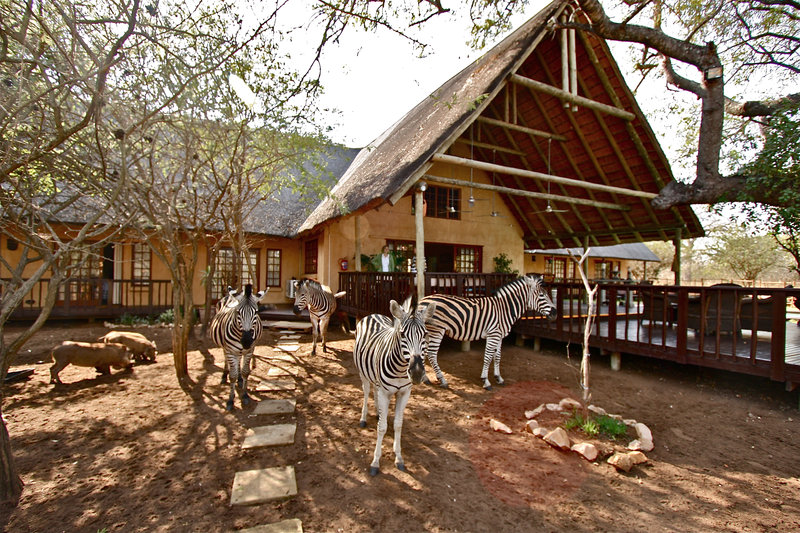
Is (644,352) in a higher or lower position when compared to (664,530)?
higher

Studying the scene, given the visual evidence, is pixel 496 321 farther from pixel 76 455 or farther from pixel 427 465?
pixel 76 455

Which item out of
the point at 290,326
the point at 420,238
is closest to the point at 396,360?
the point at 420,238

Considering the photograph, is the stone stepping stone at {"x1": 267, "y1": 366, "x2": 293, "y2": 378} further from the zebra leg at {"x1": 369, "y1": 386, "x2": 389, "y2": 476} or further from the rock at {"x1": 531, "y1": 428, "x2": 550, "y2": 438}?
the rock at {"x1": 531, "y1": 428, "x2": 550, "y2": 438}

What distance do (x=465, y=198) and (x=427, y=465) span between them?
1087 cm

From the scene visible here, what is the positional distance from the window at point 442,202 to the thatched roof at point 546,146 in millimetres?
1818

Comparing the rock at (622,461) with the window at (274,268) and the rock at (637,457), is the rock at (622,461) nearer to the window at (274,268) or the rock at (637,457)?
the rock at (637,457)

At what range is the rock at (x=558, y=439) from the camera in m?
3.94

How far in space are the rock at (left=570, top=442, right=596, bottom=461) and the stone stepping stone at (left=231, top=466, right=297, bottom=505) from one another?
3004mm

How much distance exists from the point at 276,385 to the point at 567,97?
8.93 meters

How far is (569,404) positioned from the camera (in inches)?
197

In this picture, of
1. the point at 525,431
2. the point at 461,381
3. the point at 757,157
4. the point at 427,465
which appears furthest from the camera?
the point at 757,157

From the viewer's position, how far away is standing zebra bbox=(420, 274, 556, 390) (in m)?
6.31

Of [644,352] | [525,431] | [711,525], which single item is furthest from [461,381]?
[711,525]

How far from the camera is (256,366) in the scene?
7.02 metres
